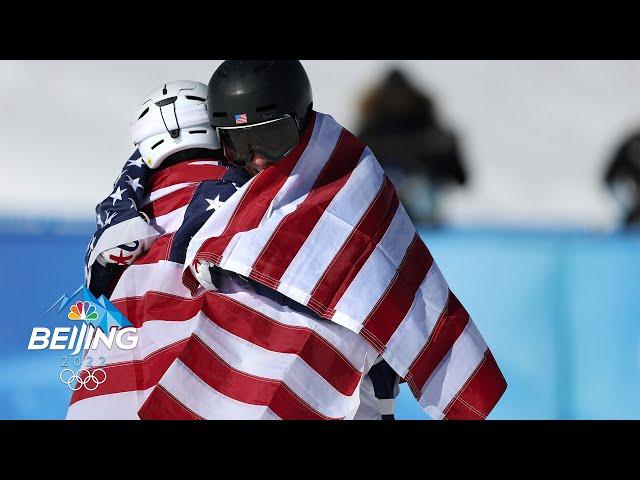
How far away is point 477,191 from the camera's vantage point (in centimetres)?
512

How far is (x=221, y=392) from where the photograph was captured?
10.4 feet

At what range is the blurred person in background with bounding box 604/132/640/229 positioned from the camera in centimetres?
508

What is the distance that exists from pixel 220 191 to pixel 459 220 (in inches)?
75.9

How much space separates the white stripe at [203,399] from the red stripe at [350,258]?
1.01 ft

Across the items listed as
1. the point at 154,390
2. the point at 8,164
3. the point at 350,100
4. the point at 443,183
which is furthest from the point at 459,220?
the point at 154,390

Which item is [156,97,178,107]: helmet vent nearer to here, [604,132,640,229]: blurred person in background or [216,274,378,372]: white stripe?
[216,274,378,372]: white stripe

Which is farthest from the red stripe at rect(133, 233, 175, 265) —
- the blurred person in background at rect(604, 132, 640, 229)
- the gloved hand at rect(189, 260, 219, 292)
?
the blurred person in background at rect(604, 132, 640, 229)

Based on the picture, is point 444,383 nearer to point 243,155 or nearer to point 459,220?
point 243,155

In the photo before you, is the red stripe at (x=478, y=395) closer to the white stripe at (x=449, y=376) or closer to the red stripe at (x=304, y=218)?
the white stripe at (x=449, y=376)

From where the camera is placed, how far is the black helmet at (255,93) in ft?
10.3

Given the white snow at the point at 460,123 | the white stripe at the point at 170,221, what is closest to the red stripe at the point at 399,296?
the white stripe at the point at 170,221

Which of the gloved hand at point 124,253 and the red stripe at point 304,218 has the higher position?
the red stripe at point 304,218

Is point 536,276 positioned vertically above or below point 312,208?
below

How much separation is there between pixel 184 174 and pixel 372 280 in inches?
24.6
